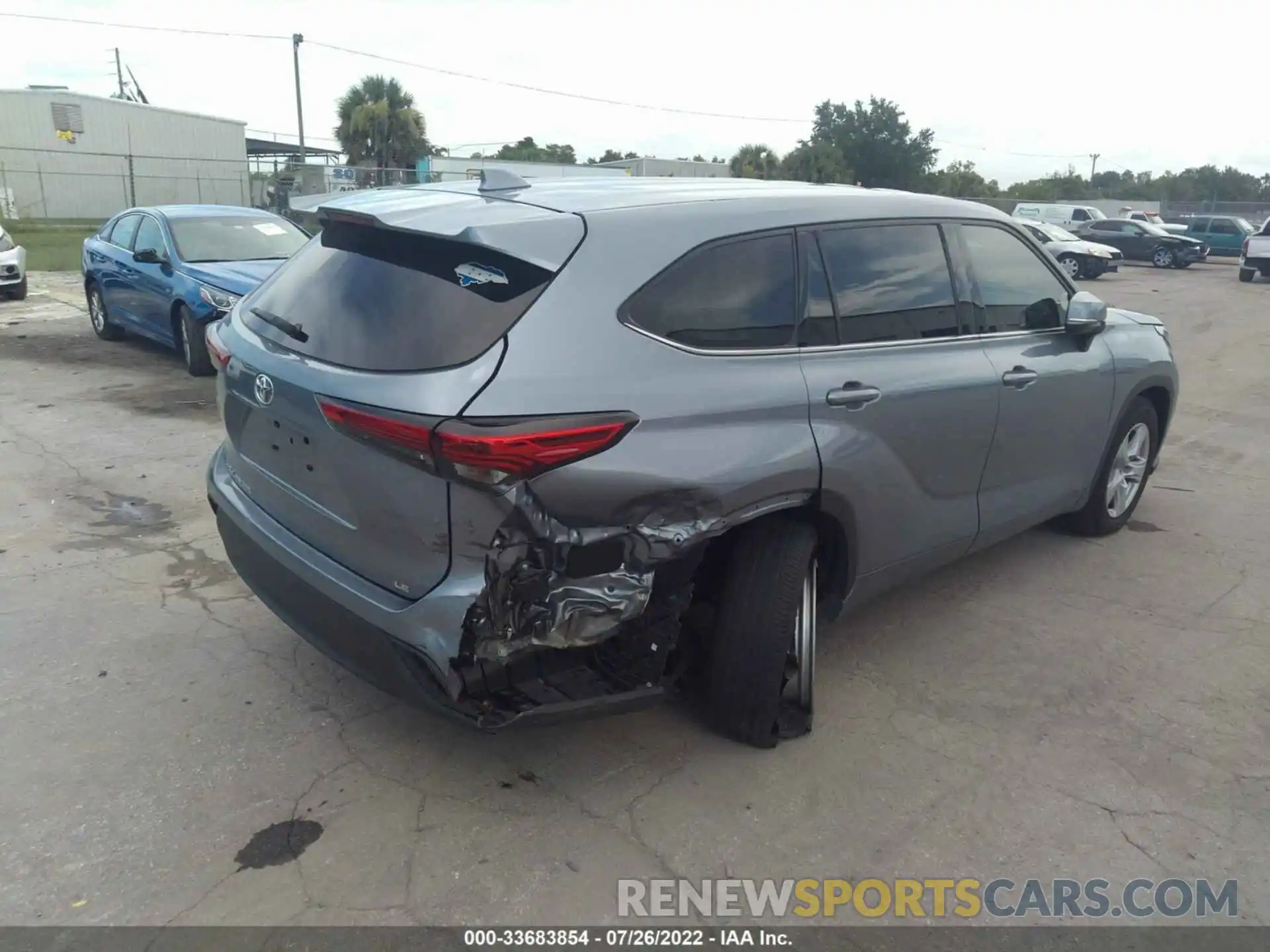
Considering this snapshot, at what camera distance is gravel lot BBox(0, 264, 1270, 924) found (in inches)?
106

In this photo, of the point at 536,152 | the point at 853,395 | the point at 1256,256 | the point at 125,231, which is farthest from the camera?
the point at 536,152

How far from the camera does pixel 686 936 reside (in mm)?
2535

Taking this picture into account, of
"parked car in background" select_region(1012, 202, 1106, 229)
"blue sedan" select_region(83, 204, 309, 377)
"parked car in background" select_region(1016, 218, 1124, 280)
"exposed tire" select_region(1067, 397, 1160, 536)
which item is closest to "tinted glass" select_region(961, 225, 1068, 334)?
"exposed tire" select_region(1067, 397, 1160, 536)

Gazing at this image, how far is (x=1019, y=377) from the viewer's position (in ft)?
13.5

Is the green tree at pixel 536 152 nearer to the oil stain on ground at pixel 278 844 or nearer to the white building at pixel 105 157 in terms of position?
the white building at pixel 105 157

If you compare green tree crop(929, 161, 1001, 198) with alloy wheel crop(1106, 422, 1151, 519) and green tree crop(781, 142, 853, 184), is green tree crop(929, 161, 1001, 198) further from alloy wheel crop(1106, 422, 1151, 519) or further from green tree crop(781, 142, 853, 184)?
alloy wheel crop(1106, 422, 1151, 519)

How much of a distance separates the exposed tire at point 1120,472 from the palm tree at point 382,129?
142 ft

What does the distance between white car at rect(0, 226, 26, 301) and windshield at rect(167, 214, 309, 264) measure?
7.09 meters

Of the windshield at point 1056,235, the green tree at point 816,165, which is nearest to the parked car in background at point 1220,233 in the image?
the windshield at point 1056,235

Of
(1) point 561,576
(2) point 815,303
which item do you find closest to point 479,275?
(1) point 561,576

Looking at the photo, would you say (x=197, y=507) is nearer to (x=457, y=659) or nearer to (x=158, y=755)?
(x=158, y=755)

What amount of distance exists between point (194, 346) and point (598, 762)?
23.4 ft

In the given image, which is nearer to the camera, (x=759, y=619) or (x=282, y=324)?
(x=759, y=619)

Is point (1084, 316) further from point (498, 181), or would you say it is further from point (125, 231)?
point (125, 231)
